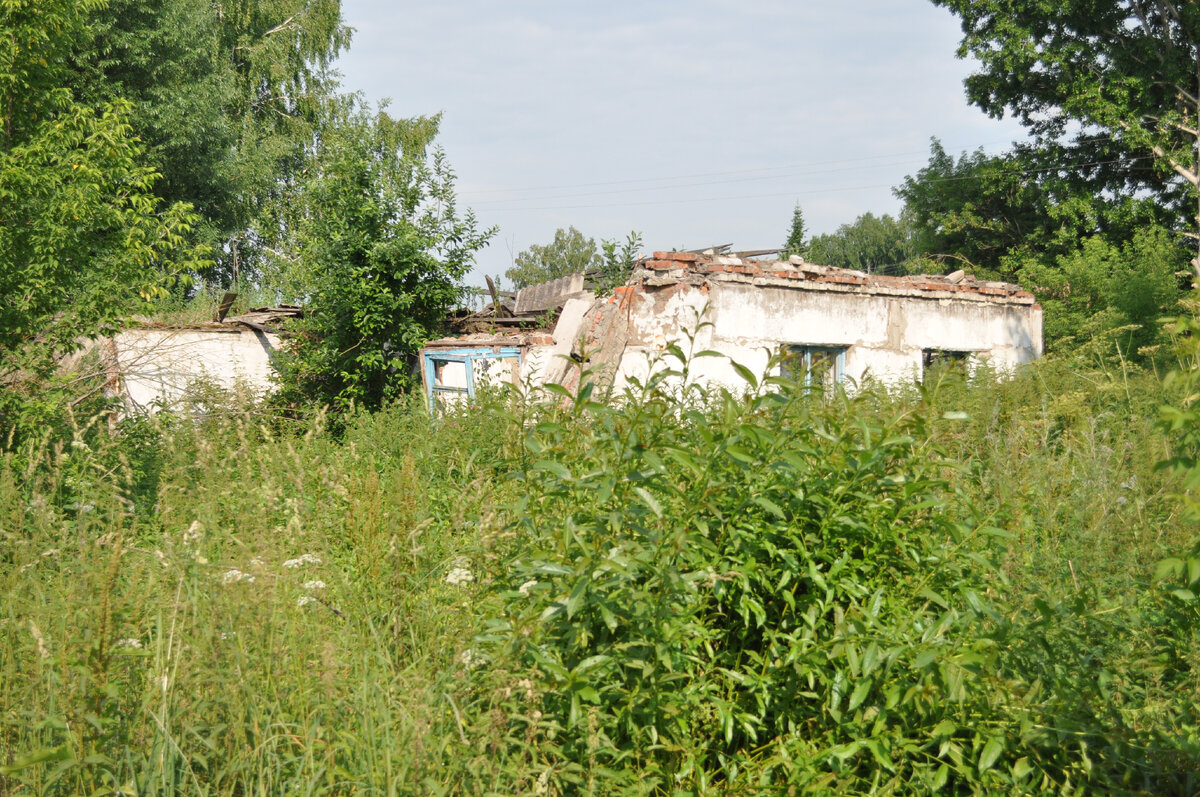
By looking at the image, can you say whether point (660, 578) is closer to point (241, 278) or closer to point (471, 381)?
point (471, 381)

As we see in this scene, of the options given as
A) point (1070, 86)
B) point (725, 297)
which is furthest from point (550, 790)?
point (1070, 86)

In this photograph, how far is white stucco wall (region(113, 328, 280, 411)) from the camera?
11.3 m

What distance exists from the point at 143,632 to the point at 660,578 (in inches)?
71.3

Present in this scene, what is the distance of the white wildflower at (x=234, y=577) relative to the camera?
8.63 feet

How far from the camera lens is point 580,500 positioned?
103 inches

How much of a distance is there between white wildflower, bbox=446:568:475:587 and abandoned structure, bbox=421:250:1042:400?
13.9 feet

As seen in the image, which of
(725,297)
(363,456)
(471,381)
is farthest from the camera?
Answer: (471,381)

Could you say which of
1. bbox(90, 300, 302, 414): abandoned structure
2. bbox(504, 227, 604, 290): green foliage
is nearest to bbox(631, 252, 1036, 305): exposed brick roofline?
bbox(90, 300, 302, 414): abandoned structure

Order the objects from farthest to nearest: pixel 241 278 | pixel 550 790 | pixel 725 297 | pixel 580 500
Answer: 1. pixel 241 278
2. pixel 725 297
3. pixel 580 500
4. pixel 550 790

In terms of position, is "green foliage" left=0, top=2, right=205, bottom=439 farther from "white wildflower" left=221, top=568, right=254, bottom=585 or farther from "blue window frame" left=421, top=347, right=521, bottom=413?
"blue window frame" left=421, top=347, right=521, bottom=413

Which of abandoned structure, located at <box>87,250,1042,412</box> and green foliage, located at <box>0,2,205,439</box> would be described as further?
abandoned structure, located at <box>87,250,1042,412</box>

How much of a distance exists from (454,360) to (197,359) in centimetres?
408

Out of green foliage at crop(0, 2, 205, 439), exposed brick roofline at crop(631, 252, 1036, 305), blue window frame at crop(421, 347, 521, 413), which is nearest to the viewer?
green foliage at crop(0, 2, 205, 439)

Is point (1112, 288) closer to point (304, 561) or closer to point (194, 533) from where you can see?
point (304, 561)
